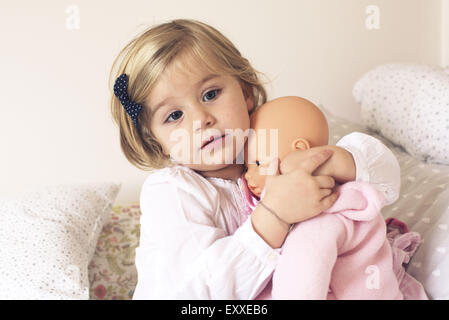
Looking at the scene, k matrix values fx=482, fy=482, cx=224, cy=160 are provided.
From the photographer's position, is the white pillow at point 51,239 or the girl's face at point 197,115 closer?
the girl's face at point 197,115

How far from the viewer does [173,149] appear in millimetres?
971

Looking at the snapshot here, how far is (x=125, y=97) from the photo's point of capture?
3.19ft

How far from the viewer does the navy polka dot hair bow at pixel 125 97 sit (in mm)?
965

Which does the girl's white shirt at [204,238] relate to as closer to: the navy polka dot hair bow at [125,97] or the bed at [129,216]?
the navy polka dot hair bow at [125,97]

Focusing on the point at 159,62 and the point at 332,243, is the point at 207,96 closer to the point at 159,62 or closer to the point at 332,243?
the point at 159,62

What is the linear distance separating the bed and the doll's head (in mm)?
371

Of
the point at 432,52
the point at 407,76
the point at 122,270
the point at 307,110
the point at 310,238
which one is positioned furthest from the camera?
the point at 432,52

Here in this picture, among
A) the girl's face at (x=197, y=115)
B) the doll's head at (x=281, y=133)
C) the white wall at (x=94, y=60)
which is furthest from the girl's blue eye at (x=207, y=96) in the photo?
the white wall at (x=94, y=60)

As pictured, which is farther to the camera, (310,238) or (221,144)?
(221,144)

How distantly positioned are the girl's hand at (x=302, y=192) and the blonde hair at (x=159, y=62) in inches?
11.2

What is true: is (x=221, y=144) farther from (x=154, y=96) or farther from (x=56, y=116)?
(x=56, y=116)

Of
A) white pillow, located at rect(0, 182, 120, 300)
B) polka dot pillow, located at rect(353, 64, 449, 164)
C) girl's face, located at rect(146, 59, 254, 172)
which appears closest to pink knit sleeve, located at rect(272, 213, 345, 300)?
girl's face, located at rect(146, 59, 254, 172)
